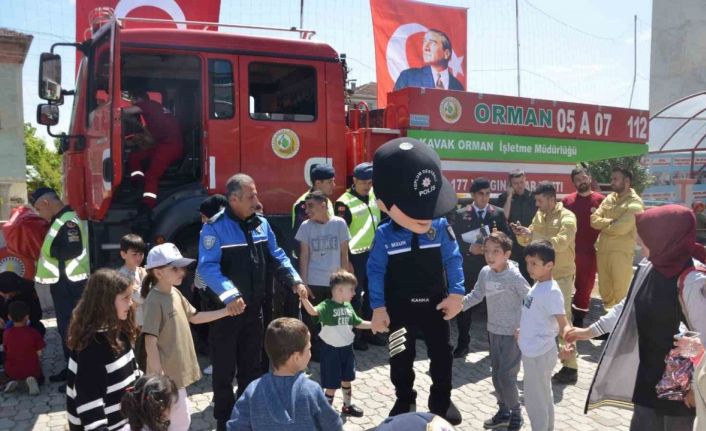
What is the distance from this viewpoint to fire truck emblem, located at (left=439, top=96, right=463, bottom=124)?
6.26m

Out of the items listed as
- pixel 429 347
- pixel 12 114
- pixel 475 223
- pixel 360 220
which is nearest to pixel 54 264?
pixel 360 220

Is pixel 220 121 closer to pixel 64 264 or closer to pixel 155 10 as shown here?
pixel 64 264

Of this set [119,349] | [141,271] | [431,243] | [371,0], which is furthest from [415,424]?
[371,0]

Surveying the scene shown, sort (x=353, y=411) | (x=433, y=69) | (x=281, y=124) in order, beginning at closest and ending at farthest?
1. (x=353, y=411)
2. (x=281, y=124)
3. (x=433, y=69)

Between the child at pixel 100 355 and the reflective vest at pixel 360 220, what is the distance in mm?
3029

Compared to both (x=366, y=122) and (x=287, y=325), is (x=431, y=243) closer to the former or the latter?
(x=287, y=325)

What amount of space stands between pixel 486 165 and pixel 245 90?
2811mm

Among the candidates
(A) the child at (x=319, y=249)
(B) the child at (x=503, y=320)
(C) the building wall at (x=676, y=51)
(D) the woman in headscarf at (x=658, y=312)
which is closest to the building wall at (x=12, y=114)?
(A) the child at (x=319, y=249)

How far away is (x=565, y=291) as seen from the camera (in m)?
5.48

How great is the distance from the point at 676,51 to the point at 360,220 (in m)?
39.4

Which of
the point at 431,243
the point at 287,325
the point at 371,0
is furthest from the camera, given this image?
the point at 371,0

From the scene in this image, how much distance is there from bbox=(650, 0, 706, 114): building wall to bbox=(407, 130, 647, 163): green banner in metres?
34.2

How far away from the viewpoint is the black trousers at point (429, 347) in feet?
12.3

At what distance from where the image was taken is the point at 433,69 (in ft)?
40.1
